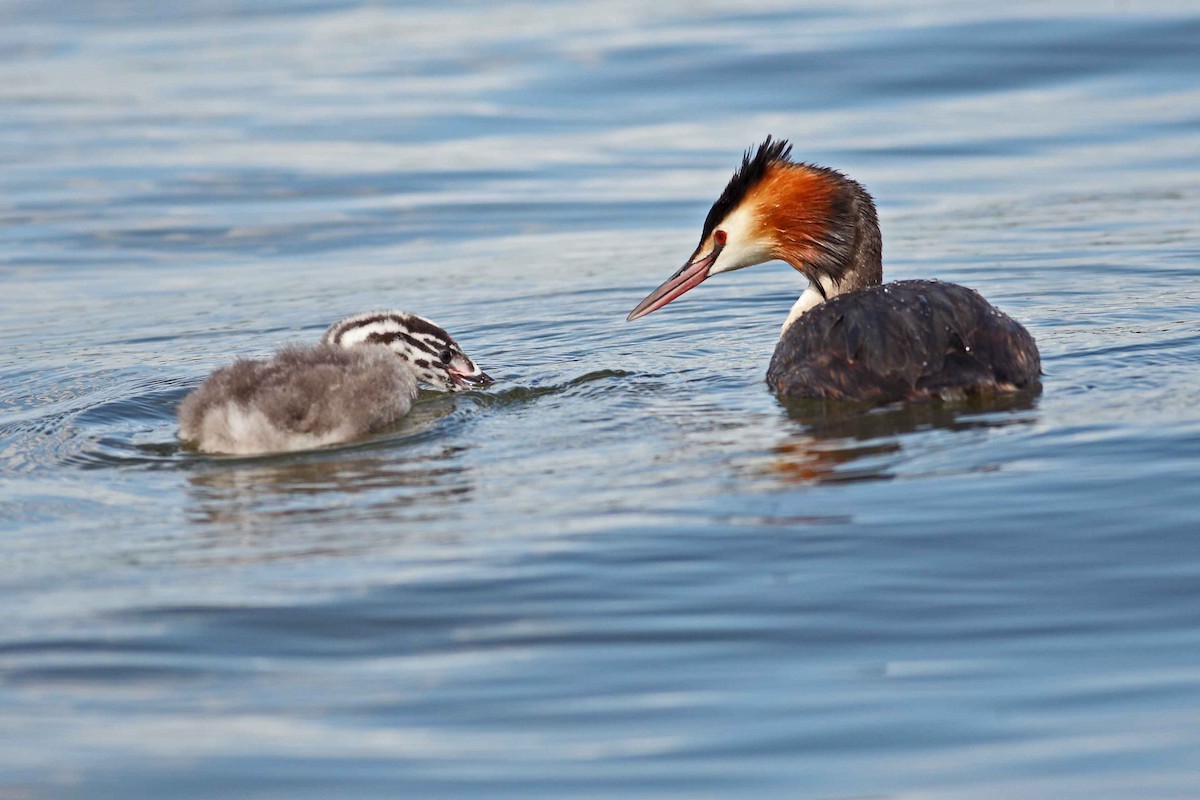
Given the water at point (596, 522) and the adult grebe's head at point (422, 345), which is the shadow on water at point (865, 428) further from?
the adult grebe's head at point (422, 345)

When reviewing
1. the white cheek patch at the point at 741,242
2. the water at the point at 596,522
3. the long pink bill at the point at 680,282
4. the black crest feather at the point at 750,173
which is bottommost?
the water at the point at 596,522

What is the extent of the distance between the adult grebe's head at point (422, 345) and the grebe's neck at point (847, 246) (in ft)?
4.58

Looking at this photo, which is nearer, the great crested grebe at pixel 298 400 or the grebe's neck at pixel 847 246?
the great crested grebe at pixel 298 400

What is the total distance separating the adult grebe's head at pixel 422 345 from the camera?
7312 mm

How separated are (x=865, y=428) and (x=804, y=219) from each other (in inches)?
69.9

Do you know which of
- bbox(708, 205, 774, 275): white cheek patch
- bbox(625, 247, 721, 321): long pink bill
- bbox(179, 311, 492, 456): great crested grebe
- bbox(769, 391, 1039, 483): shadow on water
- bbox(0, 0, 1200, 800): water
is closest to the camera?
bbox(0, 0, 1200, 800): water

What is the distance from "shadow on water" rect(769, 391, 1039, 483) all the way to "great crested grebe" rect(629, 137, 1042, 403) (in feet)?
0.24

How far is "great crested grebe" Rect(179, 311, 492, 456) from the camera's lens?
6.18 meters

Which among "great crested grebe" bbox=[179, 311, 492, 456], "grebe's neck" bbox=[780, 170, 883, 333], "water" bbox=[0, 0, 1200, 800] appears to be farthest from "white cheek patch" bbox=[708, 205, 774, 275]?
"great crested grebe" bbox=[179, 311, 492, 456]

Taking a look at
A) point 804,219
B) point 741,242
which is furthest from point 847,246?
point 741,242

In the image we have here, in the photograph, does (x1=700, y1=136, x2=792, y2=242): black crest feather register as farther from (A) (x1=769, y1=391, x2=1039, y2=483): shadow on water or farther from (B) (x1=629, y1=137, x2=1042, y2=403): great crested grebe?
(A) (x1=769, y1=391, x2=1039, y2=483): shadow on water

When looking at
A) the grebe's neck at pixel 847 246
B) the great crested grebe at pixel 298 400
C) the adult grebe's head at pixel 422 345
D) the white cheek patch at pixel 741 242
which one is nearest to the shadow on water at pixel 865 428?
the grebe's neck at pixel 847 246

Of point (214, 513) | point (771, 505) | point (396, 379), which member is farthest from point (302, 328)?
point (771, 505)

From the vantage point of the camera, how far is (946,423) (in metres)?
6.02
